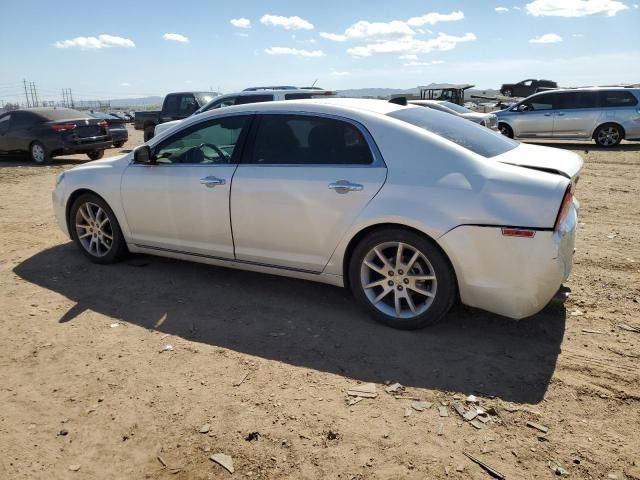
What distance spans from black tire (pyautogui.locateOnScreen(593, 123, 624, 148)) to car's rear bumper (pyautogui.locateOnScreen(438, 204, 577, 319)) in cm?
1343

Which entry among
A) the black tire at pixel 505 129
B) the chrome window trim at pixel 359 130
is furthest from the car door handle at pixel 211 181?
the black tire at pixel 505 129

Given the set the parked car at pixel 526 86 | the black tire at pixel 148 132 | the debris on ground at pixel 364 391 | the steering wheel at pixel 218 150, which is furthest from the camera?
the parked car at pixel 526 86

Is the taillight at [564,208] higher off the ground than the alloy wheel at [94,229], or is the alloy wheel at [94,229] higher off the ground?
the taillight at [564,208]

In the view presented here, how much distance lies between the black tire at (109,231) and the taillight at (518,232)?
142 inches

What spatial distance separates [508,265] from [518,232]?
8.8 inches

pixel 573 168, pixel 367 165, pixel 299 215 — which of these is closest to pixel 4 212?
pixel 299 215

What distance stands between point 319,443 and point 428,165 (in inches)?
74.8

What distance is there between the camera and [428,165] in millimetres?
3412

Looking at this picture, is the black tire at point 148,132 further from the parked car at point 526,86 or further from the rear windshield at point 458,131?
the parked car at point 526,86

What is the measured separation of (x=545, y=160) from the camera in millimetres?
Answer: 3553

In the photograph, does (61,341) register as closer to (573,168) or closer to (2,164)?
(573,168)

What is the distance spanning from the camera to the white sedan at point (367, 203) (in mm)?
3195

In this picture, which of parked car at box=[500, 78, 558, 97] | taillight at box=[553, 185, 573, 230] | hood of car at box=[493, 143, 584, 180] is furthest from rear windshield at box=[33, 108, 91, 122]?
parked car at box=[500, 78, 558, 97]

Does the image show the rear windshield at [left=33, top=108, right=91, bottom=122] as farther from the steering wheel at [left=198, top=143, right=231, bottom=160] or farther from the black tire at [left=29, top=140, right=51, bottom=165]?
the steering wheel at [left=198, top=143, right=231, bottom=160]
